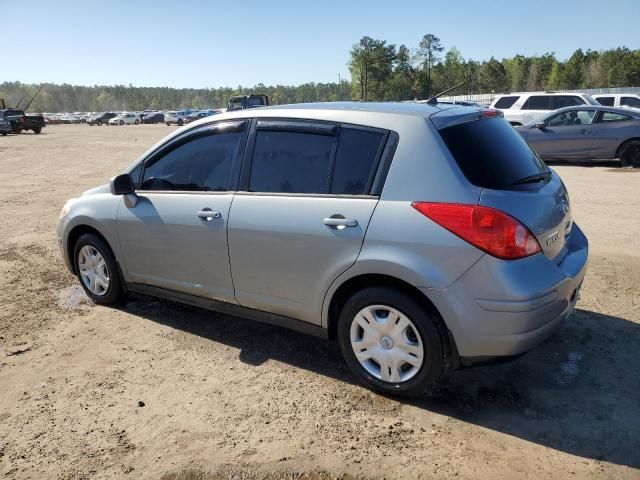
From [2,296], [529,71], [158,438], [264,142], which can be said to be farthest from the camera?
[529,71]

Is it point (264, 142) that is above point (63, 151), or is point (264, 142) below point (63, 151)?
Answer: above

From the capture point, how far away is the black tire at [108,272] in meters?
4.70

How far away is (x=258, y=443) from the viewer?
2.91 metres

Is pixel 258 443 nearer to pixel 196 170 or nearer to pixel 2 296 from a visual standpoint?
pixel 196 170

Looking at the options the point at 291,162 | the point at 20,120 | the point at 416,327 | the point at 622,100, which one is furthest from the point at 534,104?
the point at 20,120

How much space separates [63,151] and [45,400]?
23019 mm

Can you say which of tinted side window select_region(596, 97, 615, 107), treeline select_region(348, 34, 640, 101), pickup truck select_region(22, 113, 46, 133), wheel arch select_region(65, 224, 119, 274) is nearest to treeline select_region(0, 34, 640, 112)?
treeline select_region(348, 34, 640, 101)

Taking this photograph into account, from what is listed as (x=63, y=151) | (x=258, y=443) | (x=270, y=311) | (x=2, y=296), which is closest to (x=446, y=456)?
(x=258, y=443)

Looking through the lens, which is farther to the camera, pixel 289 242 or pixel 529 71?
pixel 529 71

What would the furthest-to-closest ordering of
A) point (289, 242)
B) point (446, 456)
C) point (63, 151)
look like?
point (63, 151) < point (289, 242) < point (446, 456)

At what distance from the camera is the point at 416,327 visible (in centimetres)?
305

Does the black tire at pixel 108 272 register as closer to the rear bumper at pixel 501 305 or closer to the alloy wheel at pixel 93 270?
the alloy wheel at pixel 93 270

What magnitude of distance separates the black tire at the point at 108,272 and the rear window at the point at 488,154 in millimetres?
3137

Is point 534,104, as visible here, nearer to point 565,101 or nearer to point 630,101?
point 565,101
